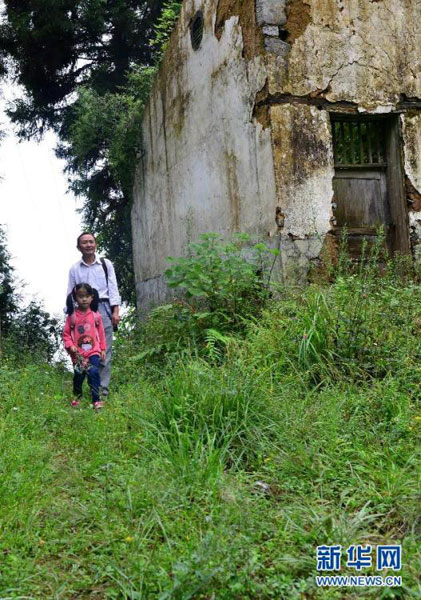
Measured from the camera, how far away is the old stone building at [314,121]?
25.2 feet

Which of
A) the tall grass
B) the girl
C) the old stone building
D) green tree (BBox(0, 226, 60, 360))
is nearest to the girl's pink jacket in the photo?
the girl

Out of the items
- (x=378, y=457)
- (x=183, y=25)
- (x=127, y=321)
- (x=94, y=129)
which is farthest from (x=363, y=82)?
(x=94, y=129)

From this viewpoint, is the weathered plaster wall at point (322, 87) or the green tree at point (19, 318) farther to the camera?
the green tree at point (19, 318)

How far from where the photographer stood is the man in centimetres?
710

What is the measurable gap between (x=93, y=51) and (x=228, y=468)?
1443 cm

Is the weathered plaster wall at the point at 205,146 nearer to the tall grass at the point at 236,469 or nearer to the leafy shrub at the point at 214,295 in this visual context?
the leafy shrub at the point at 214,295

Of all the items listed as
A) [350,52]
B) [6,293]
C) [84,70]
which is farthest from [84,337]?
[84,70]

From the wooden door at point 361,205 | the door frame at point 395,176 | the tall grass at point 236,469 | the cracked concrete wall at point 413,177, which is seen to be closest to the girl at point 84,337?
the tall grass at point 236,469

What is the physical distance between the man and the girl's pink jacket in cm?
28

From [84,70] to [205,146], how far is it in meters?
8.65

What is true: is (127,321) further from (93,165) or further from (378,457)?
(378,457)

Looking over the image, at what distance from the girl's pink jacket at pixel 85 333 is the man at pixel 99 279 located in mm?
282

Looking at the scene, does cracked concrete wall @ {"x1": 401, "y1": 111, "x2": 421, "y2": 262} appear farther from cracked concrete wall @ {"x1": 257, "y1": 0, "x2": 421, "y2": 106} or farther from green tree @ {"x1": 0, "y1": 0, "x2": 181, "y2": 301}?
green tree @ {"x1": 0, "y1": 0, "x2": 181, "y2": 301}

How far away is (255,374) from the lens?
5.37 meters
